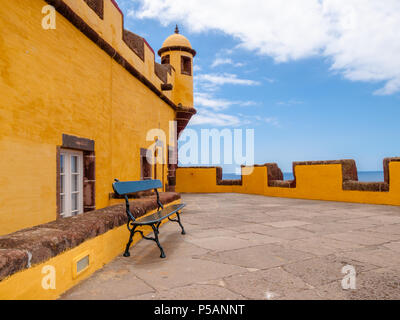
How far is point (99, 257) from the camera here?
360cm

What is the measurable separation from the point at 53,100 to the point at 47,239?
279cm

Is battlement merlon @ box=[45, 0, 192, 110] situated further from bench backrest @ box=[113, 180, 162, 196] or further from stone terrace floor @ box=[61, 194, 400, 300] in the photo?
stone terrace floor @ box=[61, 194, 400, 300]

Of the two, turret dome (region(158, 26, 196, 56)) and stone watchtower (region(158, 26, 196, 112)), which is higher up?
turret dome (region(158, 26, 196, 56))

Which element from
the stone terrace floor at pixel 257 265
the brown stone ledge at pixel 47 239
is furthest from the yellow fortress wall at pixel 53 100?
the stone terrace floor at pixel 257 265

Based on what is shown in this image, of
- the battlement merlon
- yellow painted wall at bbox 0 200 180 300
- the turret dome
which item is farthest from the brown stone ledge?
the turret dome

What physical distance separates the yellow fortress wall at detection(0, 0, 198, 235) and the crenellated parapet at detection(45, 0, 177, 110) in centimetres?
3

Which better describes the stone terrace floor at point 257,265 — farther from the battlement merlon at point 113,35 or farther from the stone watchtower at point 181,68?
the stone watchtower at point 181,68

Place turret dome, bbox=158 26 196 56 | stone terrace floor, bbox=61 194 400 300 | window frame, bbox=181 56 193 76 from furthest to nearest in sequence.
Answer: window frame, bbox=181 56 193 76 < turret dome, bbox=158 26 196 56 < stone terrace floor, bbox=61 194 400 300

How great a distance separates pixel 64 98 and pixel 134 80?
3821 millimetres

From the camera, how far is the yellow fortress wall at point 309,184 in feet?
31.8

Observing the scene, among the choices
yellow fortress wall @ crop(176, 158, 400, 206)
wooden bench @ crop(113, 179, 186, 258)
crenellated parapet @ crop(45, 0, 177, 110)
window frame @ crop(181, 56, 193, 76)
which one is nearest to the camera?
wooden bench @ crop(113, 179, 186, 258)

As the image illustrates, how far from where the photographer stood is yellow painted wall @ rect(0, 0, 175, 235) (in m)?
3.83

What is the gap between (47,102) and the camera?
463 centimetres
